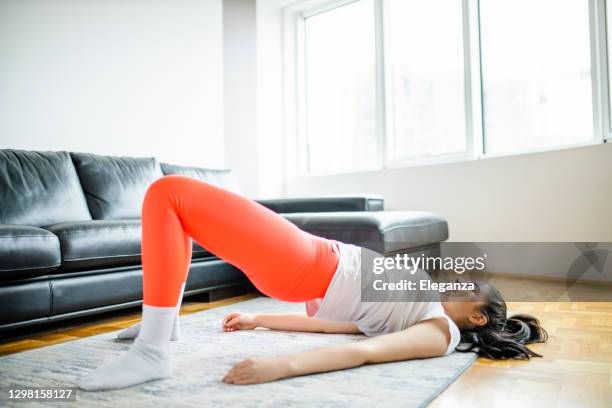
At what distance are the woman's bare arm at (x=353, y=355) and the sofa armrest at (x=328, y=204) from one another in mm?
1810

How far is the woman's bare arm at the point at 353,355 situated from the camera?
122 cm

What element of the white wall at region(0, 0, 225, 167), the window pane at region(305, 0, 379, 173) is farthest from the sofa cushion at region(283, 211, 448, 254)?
the window pane at region(305, 0, 379, 173)

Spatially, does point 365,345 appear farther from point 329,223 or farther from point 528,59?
point 528,59

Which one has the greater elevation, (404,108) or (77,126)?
(404,108)

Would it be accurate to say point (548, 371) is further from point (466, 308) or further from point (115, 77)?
point (115, 77)

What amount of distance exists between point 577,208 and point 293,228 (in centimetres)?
260

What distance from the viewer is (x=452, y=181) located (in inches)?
148

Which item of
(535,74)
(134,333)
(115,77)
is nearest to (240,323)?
(134,333)

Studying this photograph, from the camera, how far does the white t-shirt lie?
136cm

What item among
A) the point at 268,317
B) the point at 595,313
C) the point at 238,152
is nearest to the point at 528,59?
the point at 595,313

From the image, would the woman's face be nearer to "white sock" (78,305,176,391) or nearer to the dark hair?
the dark hair

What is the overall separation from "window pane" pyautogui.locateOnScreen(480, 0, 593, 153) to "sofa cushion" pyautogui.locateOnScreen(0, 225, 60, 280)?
3215 millimetres

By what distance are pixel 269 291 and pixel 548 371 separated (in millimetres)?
839

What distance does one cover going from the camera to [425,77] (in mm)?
4176
